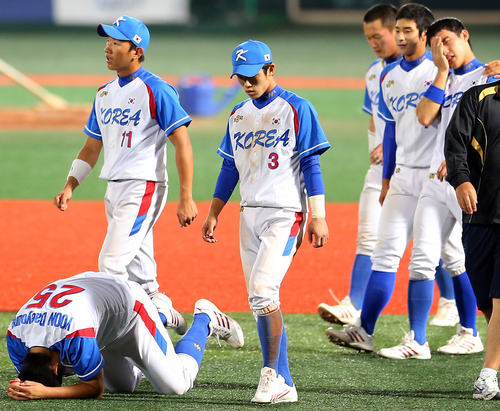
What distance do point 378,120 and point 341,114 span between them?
12.0m

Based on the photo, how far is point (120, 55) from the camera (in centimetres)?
452

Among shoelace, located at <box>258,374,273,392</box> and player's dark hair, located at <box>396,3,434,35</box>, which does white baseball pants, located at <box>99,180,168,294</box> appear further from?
player's dark hair, located at <box>396,3,434,35</box>

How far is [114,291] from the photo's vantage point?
3.63 metres

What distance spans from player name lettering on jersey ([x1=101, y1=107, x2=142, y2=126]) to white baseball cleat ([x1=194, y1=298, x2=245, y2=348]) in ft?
3.78

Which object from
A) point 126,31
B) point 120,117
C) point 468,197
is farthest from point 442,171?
point 126,31

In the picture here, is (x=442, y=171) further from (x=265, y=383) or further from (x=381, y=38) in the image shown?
(x=265, y=383)

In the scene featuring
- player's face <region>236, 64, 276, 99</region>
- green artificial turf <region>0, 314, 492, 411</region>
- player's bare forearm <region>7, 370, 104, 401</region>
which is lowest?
green artificial turf <region>0, 314, 492, 411</region>

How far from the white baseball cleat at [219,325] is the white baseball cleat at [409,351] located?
947 millimetres

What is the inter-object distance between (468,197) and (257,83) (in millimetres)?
1209

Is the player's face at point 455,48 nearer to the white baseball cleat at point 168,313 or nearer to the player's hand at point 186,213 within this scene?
the player's hand at point 186,213

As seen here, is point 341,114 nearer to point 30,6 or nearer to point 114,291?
point 114,291

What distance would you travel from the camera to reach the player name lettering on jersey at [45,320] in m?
3.30

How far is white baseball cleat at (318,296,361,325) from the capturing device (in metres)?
5.20

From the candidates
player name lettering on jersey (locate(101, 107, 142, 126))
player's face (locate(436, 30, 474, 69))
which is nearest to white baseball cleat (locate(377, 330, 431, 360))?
player's face (locate(436, 30, 474, 69))
